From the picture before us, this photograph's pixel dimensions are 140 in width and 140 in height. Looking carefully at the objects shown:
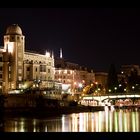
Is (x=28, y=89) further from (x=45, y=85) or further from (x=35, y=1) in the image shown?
(x=35, y=1)

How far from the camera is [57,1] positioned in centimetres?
304

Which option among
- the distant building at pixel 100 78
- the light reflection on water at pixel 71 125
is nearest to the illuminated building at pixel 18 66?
the light reflection on water at pixel 71 125

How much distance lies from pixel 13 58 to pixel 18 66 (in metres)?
0.77

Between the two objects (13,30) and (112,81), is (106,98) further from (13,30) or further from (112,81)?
(13,30)

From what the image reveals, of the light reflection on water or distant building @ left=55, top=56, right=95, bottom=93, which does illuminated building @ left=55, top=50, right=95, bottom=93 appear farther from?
the light reflection on water

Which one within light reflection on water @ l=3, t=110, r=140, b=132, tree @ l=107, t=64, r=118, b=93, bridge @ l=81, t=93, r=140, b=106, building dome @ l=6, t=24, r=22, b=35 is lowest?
light reflection on water @ l=3, t=110, r=140, b=132

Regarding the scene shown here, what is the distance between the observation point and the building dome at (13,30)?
106 ft

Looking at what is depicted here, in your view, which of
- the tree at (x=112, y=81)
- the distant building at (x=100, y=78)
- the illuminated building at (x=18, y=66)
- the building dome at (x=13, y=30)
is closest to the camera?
the illuminated building at (x=18, y=66)

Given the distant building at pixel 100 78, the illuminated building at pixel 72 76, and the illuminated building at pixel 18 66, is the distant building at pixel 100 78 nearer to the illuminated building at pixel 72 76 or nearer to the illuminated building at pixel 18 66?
the illuminated building at pixel 72 76

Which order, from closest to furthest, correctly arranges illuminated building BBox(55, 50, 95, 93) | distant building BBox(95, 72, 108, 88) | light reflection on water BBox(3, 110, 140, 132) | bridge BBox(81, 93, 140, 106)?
light reflection on water BBox(3, 110, 140, 132) → bridge BBox(81, 93, 140, 106) → illuminated building BBox(55, 50, 95, 93) → distant building BBox(95, 72, 108, 88)

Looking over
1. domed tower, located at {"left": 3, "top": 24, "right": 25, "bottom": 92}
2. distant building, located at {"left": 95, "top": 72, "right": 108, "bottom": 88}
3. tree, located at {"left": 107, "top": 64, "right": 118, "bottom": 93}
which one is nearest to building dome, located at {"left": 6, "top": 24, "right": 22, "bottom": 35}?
domed tower, located at {"left": 3, "top": 24, "right": 25, "bottom": 92}

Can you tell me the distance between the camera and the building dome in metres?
32.2

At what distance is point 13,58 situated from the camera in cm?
3102
